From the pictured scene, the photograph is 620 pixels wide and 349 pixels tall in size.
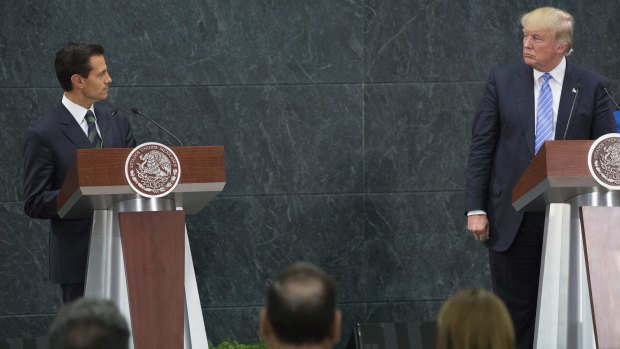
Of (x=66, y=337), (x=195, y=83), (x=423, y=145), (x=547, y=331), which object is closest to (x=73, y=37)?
(x=195, y=83)

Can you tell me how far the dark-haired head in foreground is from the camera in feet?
8.85

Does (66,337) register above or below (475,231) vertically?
below

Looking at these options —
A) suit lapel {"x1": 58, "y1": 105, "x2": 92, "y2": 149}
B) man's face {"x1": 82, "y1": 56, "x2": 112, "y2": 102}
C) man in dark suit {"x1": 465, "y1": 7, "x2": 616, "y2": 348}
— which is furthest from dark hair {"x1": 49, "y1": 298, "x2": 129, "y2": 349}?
man in dark suit {"x1": 465, "y1": 7, "x2": 616, "y2": 348}

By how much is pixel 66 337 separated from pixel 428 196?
473 centimetres

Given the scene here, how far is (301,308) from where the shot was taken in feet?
8.86

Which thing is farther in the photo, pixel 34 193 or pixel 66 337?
pixel 34 193

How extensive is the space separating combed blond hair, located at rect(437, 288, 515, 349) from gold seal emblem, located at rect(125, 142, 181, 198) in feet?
6.54

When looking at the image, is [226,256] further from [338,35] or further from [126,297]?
[126,297]

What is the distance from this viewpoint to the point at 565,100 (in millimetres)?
5258

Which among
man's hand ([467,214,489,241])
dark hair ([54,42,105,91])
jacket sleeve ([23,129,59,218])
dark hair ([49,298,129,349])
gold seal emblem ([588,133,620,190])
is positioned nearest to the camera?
dark hair ([49,298,129,349])

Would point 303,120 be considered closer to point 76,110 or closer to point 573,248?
point 76,110

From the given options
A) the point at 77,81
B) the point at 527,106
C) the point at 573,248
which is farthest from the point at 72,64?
the point at 573,248

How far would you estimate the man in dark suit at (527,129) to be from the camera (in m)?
5.26

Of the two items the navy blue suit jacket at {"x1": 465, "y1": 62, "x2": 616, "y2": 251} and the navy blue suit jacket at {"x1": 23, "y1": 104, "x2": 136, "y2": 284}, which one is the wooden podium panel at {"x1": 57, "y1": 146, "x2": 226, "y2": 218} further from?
the navy blue suit jacket at {"x1": 465, "y1": 62, "x2": 616, "y2": 251}
